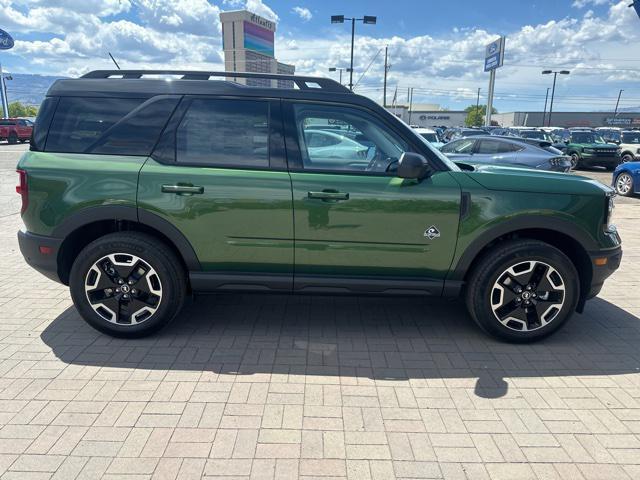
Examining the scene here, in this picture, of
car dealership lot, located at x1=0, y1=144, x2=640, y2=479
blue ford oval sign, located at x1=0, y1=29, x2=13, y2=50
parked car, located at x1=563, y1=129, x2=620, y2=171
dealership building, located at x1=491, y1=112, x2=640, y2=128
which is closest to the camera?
car dealership lot, located at x1=0, y1=144, x2=640, y2=479

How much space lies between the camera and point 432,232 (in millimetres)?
3299

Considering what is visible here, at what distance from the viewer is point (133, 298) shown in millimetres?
3447

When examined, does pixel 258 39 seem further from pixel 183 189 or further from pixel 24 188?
pixel 183 189

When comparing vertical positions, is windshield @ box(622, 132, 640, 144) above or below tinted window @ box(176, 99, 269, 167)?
below

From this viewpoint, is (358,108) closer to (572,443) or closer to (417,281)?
(417,281)

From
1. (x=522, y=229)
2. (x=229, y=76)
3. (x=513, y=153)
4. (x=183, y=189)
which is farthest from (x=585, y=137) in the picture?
(x=183, y=189)

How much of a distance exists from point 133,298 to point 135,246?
1.40ft

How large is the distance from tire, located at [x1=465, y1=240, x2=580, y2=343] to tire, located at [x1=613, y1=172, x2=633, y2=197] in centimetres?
1065

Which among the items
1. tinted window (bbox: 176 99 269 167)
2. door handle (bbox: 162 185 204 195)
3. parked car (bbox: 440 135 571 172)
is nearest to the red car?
parked car (bbox: 440 135 571 172)

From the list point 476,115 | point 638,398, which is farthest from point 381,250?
point 476,115

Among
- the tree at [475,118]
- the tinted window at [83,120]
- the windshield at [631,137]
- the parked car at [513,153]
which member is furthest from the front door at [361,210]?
the tree at [475,118]

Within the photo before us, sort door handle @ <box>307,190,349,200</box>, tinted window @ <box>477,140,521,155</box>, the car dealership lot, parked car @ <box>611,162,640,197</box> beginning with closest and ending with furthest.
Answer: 1. the car dealership lot
2. door handle @ <box>307,190,349,200</box>
3. tinted window @ <box>477,140,521,155</box>
4. parked car @ <box>611,162,640,197</box>

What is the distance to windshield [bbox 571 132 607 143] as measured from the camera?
20.5 metres

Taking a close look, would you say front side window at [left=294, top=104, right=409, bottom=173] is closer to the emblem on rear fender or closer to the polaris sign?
the emblem on rear fender
